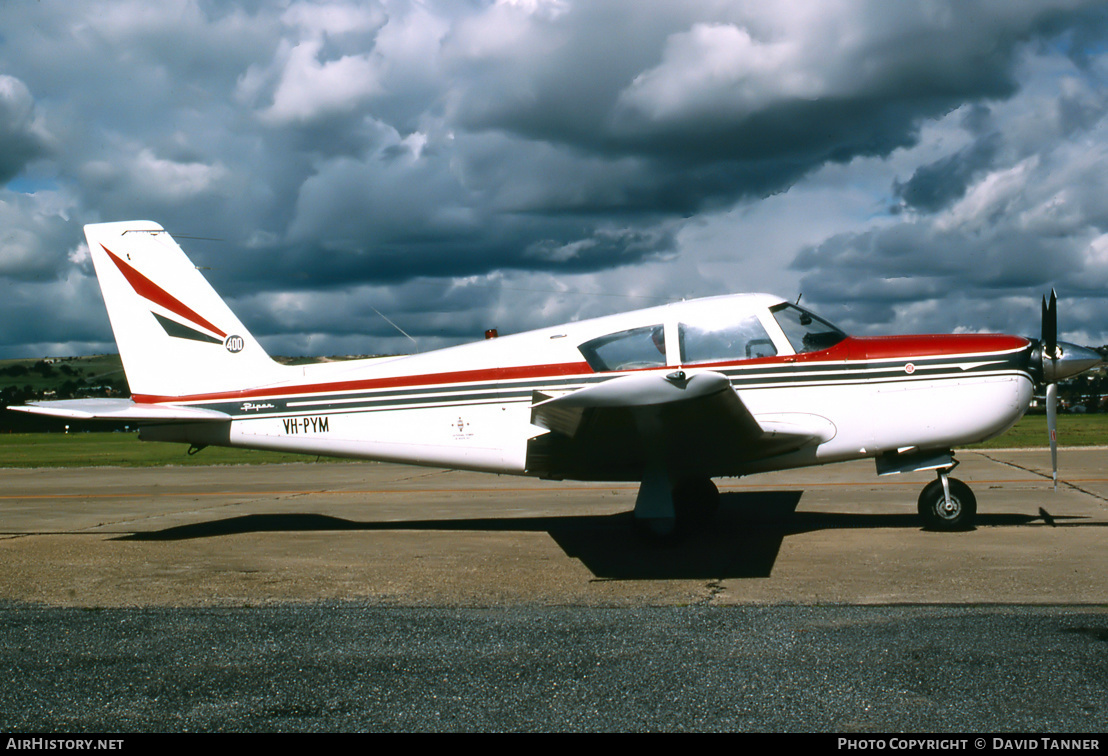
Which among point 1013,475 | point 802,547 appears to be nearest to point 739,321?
point 802,547

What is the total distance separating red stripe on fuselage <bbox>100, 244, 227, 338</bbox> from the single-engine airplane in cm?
86

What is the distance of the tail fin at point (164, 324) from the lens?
8.69 metres

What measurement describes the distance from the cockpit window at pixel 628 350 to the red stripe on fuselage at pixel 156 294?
4232 millimetres

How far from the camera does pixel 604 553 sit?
7.15 metres

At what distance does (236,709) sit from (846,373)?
5.98m

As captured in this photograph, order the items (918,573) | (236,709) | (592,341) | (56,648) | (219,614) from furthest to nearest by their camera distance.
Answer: (592,341), (918,573), (219,614), (56,648), (236,709)

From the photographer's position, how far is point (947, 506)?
7.69 metres

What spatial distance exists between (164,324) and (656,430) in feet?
18.6

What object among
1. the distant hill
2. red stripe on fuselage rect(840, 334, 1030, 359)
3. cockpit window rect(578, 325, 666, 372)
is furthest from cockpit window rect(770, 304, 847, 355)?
the distant hill

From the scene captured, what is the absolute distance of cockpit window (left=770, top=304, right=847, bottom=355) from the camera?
296 inches

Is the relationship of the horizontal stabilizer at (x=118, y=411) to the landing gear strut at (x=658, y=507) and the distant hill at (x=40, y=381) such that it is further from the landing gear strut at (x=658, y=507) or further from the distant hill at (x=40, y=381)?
the distant hill at (x=40, y=381)

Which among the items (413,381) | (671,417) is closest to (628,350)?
(671,417)

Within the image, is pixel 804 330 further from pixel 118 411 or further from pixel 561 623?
pixel 118 411
